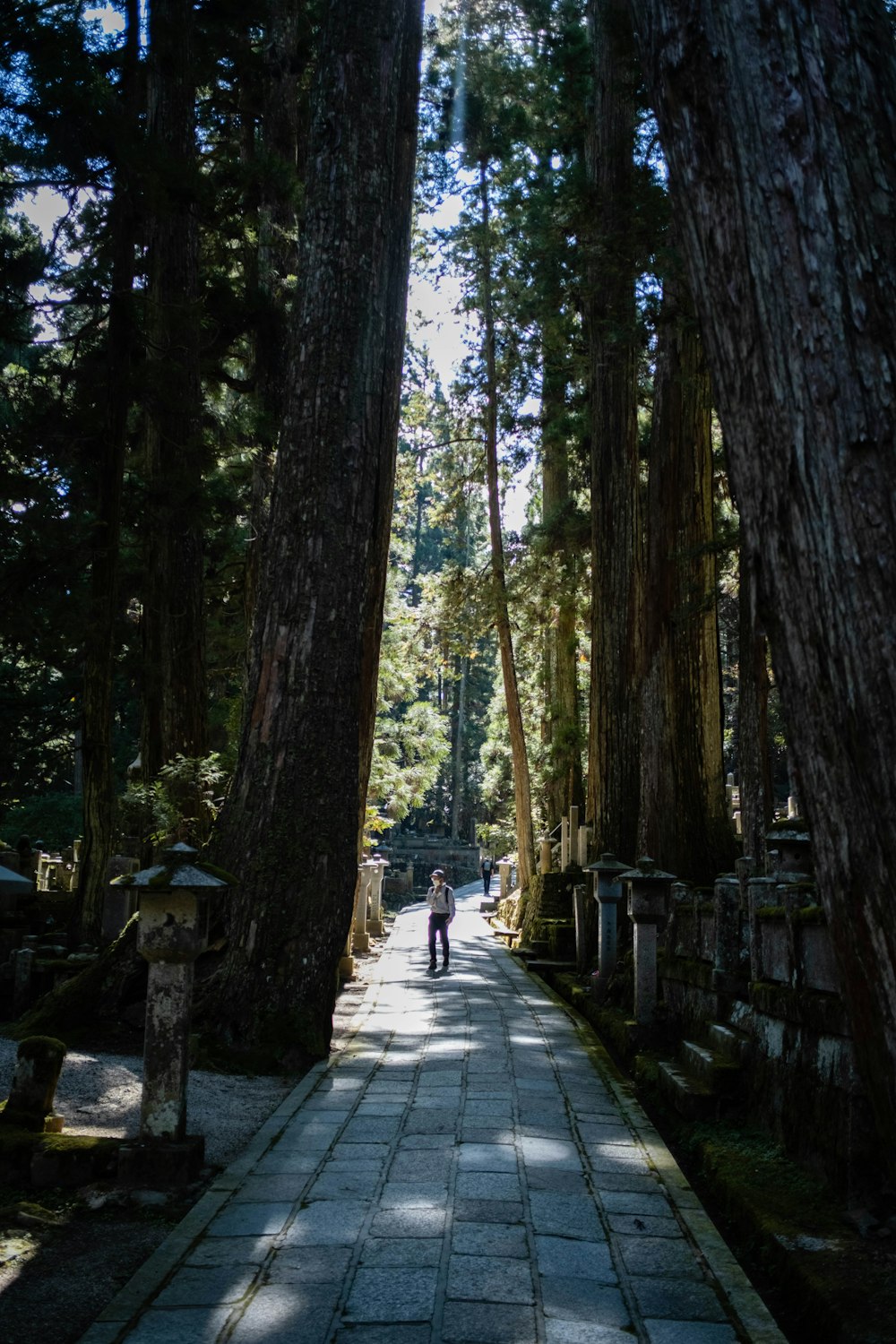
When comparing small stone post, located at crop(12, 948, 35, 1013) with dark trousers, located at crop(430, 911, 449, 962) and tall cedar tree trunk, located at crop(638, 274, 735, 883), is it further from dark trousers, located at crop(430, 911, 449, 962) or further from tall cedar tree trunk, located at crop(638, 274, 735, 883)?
dark trousers, located at crop(430, 911, 449, 962)

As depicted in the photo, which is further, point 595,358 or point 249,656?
point 595,358

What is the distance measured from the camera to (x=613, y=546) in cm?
1491

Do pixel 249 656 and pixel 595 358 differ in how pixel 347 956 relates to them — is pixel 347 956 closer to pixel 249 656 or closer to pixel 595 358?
pixel 249 656

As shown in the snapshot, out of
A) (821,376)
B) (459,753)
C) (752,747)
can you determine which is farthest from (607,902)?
(459,753)

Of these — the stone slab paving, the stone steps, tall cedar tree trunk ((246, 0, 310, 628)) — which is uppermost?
tall cedar tree trunk ((246, 0, 310, 628))

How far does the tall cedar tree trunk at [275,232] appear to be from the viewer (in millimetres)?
13086

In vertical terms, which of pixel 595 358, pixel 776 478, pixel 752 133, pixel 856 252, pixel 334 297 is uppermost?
pixel 595 358

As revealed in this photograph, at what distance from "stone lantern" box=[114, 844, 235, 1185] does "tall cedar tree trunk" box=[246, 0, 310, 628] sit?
8.18 m

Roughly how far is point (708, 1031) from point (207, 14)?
39.6 ft

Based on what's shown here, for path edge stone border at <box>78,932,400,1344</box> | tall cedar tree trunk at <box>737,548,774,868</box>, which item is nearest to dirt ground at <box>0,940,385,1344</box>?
path edge stone border at <box>78,932,400,1344</box>

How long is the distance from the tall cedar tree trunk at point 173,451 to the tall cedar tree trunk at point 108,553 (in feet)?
0.97

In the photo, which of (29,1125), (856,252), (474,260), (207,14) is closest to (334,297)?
(207,14)

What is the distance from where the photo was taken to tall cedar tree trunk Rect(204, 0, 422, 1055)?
26.4 feet

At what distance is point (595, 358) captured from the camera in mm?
15023
